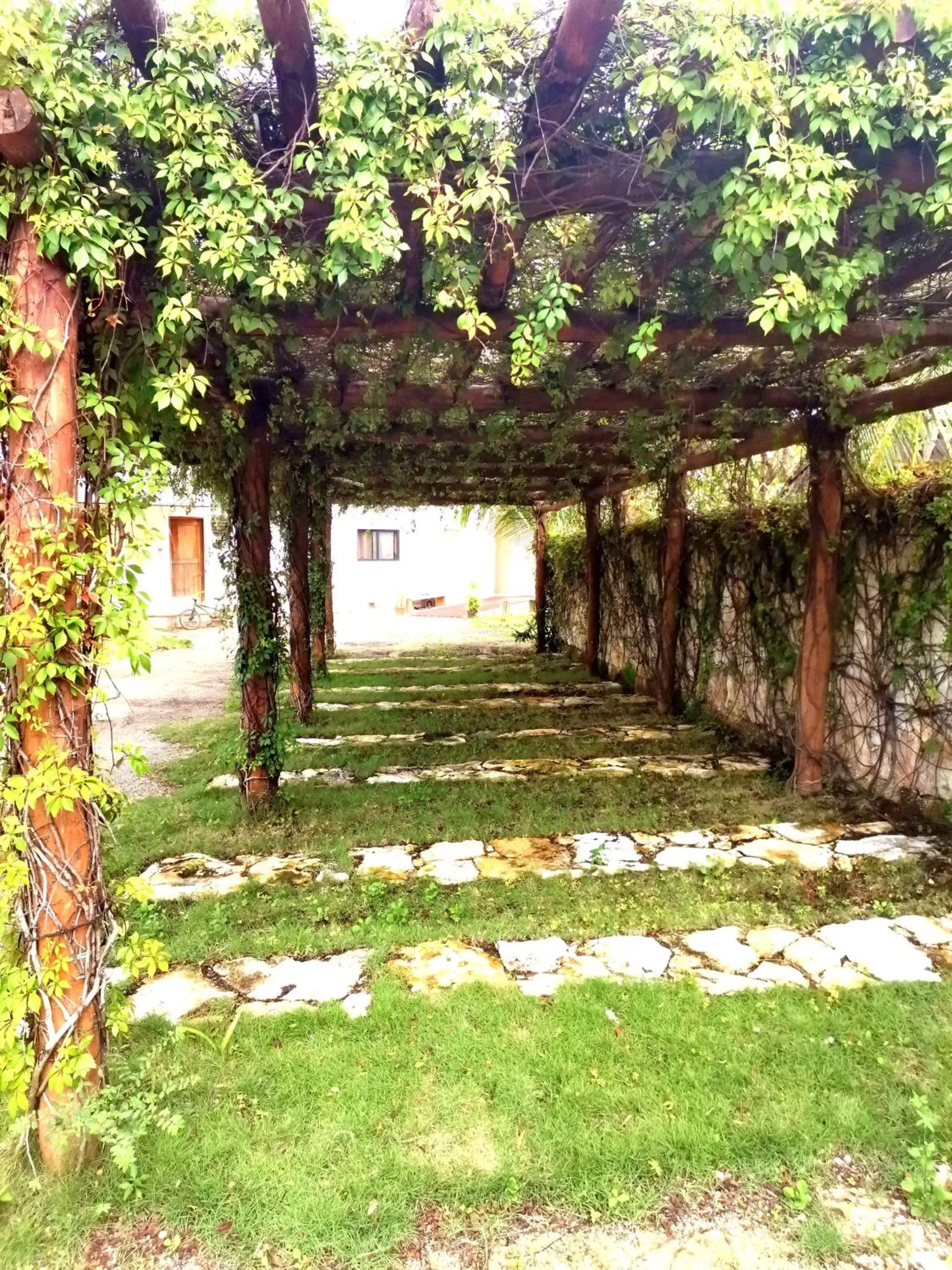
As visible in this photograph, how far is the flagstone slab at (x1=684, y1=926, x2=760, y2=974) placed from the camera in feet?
9.47

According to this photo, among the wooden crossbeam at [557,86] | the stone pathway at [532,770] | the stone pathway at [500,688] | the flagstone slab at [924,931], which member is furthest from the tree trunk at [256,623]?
the stone pathway at [500,688]

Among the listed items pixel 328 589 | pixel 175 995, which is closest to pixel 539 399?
pixel 175 995

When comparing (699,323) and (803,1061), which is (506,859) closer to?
(803,1061)

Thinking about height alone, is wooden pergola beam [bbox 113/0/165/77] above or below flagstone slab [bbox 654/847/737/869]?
above

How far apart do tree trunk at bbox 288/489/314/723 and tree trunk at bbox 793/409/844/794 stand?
467cm

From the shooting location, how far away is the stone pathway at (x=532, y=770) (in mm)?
5473

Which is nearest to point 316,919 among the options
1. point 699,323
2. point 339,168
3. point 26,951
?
point 26,951

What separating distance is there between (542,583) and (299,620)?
7175 mm

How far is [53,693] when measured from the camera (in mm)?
1930

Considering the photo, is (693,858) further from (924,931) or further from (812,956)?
(924,931)

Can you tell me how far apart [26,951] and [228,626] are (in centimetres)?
342

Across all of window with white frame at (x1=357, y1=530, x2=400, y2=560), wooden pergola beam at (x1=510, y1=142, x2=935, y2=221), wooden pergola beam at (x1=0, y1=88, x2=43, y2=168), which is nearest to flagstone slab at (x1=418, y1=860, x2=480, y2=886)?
wooden pergola beam at (x1=510, y1=142, x2=935, y2=221)

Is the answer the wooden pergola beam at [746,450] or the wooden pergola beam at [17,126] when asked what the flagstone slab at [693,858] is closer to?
the wooden pergola beam at [746,450]

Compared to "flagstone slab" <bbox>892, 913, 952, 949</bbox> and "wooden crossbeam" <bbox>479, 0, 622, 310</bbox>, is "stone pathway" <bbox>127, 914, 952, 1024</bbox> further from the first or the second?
"wooden crossbeam" <bbox>479, 0, 622, 310</bbox>
